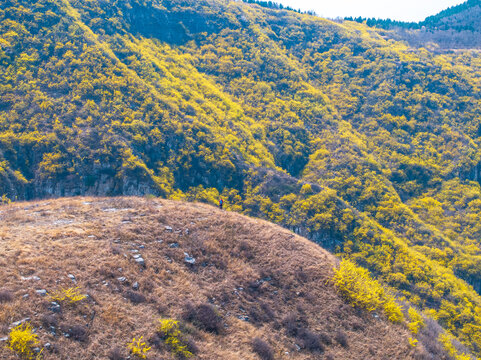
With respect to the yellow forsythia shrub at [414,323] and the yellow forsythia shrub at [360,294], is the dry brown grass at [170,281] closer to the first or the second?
the yellow forsythia shrub at [360,294]

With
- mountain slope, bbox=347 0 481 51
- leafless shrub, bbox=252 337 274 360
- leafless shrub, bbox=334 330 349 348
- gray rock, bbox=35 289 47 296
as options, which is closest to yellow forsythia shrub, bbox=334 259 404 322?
leafless shrub, bbox=334 330 349 348

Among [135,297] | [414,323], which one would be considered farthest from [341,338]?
[135,297]

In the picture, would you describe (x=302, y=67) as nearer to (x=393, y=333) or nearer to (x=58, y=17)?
(x=58, y=17)

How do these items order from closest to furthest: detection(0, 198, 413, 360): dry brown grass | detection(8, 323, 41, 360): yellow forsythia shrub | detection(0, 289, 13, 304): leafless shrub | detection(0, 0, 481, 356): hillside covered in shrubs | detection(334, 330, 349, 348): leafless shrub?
1. detection(8, 323, 41, 360): yellow forsythia shrub
2. detection(0, 289, 13, 304): leafless shrub
3. detection(0, 198, 413, 360): dry brown grass
4. detection(334, 330, 349, 348): leafless shrub
5. detection(0, 0, 481, 356): hillside covered in shrubs

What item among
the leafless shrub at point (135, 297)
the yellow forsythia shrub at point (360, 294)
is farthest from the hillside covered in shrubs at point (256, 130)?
the leafless shrub at point (135, 297)

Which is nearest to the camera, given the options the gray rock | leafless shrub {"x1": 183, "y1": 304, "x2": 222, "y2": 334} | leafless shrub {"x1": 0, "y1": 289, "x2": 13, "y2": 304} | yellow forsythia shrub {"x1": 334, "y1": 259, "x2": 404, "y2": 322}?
leafless shrub {"x1": 0, "y1": 289, "x2": 13, "y2": 304}

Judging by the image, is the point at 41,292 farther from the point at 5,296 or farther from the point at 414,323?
the point at 414,323

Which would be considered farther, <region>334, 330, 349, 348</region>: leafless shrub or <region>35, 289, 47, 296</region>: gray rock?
<region>334, 330, 349, 348</region>: leafless shrub

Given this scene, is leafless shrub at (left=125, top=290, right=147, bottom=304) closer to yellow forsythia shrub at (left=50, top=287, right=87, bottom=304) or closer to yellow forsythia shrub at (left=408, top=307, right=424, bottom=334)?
yellow forsythia shrub at (left=50, top=287, right=87, bottom=304)
